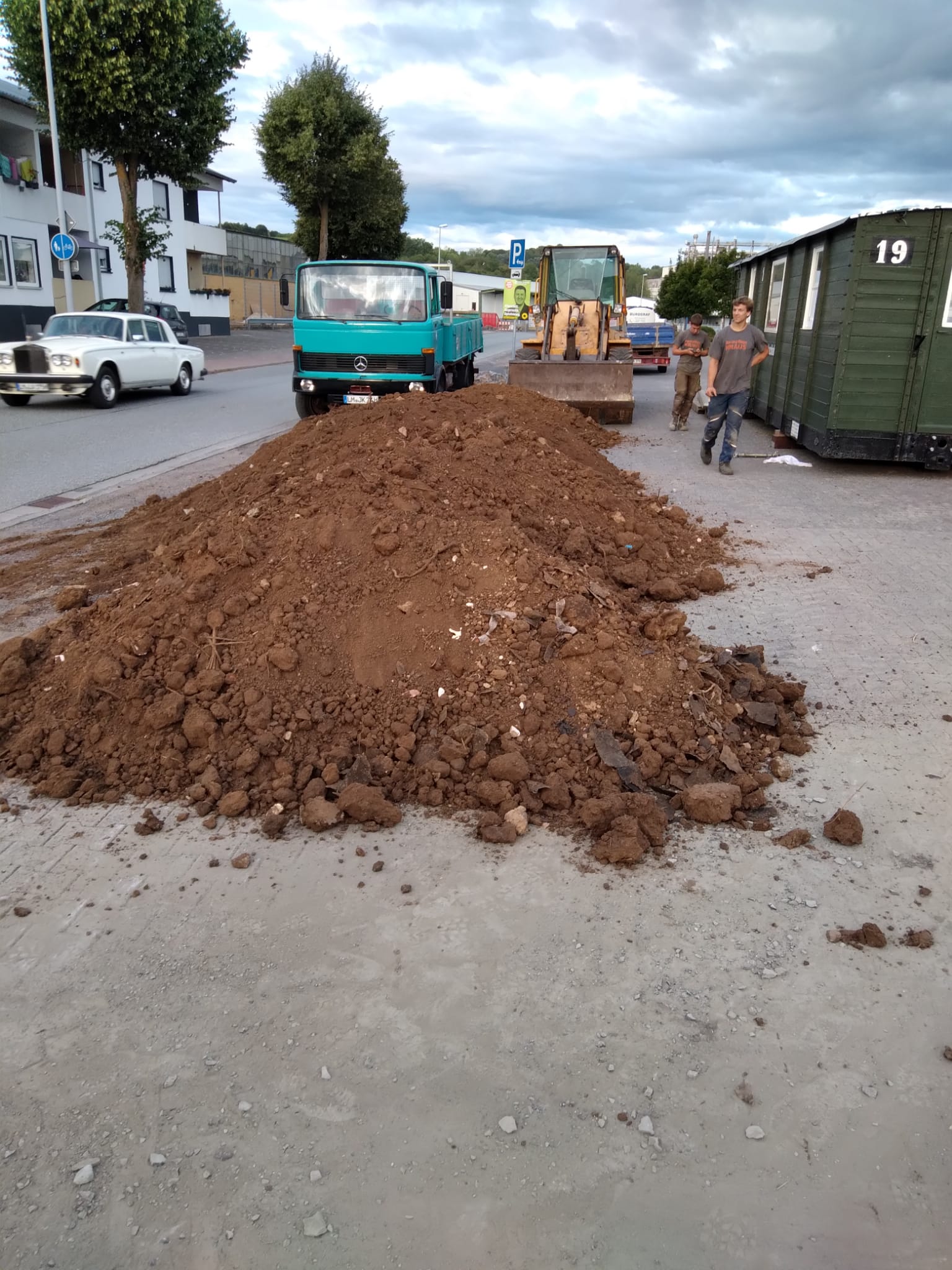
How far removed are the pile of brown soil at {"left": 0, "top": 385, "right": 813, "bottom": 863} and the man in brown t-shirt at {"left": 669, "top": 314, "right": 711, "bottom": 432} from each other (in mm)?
8767

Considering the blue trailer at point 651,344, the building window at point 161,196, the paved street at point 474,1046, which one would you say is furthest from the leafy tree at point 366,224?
the paved street at point 474,1046

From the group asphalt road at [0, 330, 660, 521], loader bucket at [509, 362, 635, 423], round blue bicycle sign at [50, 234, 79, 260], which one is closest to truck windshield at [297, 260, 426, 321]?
loader bucket at [509, 362, 635, 423]

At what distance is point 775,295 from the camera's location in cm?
1515

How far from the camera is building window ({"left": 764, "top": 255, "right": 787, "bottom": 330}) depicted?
14609 millimetres

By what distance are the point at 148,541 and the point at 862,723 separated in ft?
18.0

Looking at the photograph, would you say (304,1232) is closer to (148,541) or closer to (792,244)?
(148,541)

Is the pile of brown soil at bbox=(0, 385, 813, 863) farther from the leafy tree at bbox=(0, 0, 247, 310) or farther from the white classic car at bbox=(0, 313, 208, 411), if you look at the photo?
the leafy tree at bbox=(0, 0, 247, 310)

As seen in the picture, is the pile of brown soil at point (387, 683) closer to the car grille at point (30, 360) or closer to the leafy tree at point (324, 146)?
the car grille at point (30, 360)

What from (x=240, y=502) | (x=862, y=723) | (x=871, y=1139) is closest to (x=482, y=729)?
(x=862, y=723)

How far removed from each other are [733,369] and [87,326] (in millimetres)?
13803

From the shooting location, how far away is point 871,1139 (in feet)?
8.40

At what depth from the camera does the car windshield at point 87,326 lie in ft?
63.1

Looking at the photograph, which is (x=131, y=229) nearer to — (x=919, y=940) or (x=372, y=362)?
(x=372, y=362)

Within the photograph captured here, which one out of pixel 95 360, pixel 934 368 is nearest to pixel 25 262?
pixel 95 360
